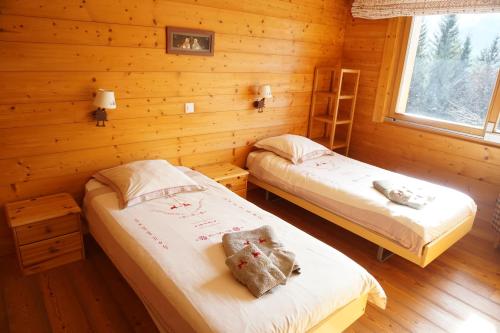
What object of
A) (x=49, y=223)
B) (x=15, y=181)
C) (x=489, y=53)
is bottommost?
(x=49, y=223)

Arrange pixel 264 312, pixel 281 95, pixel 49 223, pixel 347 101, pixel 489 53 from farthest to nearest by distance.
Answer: pixel 347 101
pixel 281 95
pixel 489 53
pixel 49 223
pixel 264 312

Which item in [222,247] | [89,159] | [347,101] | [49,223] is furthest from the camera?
[347,101]

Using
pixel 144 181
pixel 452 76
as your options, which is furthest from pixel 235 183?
pixel 452 76

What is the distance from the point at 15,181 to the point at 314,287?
2.10 meters

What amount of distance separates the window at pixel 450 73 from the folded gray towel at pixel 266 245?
2533 millimetres

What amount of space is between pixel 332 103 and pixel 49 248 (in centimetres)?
336

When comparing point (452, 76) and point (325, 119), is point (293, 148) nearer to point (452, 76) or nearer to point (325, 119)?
point (325, 119)

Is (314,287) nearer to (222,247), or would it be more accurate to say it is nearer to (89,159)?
(222,247)

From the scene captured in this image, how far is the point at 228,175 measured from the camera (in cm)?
313

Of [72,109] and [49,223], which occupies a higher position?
[72,109]

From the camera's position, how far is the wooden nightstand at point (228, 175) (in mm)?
3094

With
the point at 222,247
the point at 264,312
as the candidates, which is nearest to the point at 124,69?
the point at 222,247

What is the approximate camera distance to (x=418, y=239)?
229cm

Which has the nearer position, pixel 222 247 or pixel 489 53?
pixel 222 247
